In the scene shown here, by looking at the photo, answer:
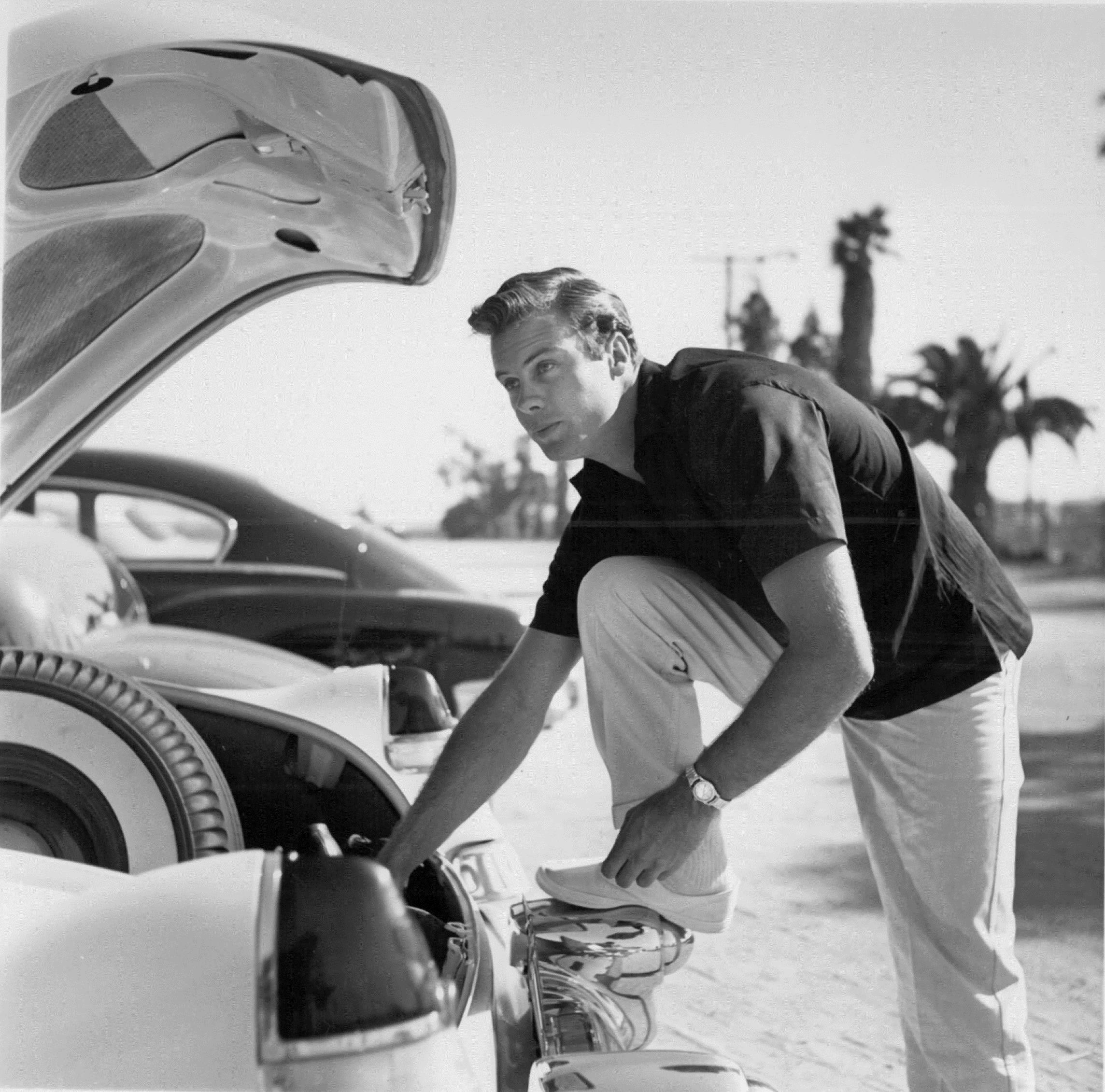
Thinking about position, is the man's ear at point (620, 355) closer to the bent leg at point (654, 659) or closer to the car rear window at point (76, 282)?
the bent leg at point (654, 659)

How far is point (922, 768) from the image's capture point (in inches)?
61.5

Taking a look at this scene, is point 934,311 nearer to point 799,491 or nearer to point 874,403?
point 874,403

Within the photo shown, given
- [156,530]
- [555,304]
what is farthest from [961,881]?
[156,530]

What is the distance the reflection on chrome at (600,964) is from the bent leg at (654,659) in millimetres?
148

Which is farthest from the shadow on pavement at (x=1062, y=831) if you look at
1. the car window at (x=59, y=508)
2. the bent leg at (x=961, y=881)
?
the car window at (x=59, y=508)

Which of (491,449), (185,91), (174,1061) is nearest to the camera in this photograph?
(174,1061)

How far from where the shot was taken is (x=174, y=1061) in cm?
80

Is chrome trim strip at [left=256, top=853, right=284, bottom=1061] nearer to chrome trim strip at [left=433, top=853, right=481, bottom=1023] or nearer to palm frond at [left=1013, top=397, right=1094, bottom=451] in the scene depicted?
chrome trim strip at [left=433, top=853, right=481, bottom=1023]

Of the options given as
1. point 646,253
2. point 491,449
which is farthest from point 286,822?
point 646,253

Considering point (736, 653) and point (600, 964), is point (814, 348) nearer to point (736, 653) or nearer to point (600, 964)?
point (736, 653)

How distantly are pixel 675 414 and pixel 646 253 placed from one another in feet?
0.64

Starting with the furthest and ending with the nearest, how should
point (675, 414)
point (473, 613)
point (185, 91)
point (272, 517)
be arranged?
point (473, 613) → point (272, 517) → point (675, 414) → point (185, 91)

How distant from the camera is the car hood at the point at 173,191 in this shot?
1023 mm

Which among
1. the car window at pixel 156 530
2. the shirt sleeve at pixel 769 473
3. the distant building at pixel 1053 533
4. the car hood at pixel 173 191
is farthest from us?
the car window at pixel 156 530
